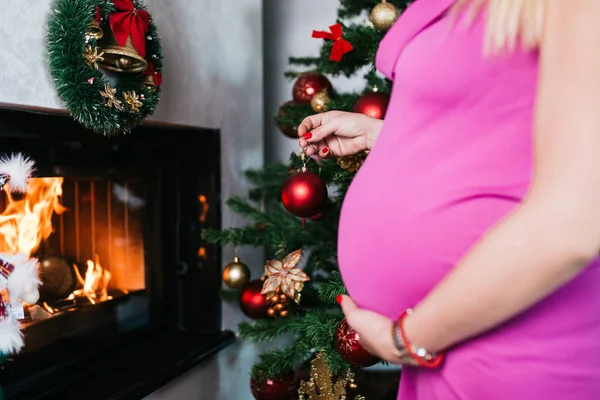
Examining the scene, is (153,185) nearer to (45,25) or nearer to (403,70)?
(45,25)

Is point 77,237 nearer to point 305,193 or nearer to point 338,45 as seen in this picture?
point 305,193

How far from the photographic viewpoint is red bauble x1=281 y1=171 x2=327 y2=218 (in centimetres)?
130

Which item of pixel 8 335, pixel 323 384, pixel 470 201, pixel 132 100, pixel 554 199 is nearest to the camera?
pixel 554 199

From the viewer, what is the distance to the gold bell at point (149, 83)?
126 centimetres

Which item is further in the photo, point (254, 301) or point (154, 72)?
point (254, 301)

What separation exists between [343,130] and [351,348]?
1.76 ft

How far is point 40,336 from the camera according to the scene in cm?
127

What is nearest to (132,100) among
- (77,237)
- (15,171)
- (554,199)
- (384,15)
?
(15,171)

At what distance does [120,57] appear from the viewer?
116cm

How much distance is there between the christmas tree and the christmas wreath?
42 cm

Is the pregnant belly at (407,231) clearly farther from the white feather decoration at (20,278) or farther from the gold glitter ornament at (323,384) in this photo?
the gold glitter ornament at (323,384)

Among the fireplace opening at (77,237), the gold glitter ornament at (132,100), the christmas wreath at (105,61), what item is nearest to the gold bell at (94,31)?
the christmas wreath at (105,61)

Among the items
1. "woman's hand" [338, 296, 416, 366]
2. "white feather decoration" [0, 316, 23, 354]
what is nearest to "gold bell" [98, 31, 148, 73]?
"white feather decoration" [0, 316, 23, 354]

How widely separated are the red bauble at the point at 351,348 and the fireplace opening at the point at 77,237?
684 mm
